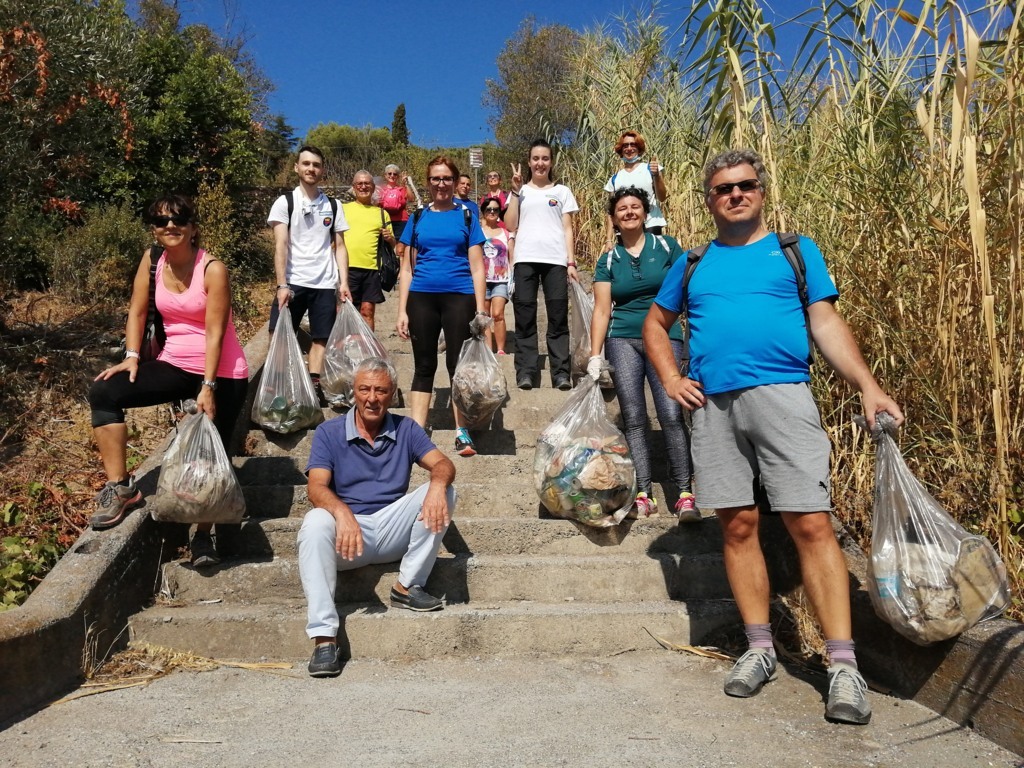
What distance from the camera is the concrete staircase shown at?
371 centimetres

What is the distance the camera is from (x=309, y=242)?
5977 mm

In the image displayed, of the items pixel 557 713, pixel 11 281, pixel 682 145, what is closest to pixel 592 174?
pixel 682 145

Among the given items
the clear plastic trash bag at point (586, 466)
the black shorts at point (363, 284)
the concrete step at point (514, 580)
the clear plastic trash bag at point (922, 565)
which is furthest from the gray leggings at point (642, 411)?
the black shorts at point (363, 284)

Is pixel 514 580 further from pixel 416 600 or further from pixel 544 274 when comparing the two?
pixel 544 274

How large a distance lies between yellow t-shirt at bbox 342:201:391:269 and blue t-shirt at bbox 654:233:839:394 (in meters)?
4.00

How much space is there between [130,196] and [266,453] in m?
6.75

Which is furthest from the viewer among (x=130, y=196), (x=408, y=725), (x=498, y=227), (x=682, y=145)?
(x=130, y=196)

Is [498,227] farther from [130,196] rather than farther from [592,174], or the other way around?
[130,196]

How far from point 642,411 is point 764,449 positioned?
4.55 ft

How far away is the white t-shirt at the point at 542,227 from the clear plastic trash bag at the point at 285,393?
187cm

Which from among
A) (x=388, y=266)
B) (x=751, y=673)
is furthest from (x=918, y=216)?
(x=388, y=266)

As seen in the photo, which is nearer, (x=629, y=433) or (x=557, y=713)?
(x=557, y=713)

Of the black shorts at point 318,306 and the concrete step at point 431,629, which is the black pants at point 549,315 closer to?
the black shorts at point 318,306

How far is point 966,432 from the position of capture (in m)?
3.73
